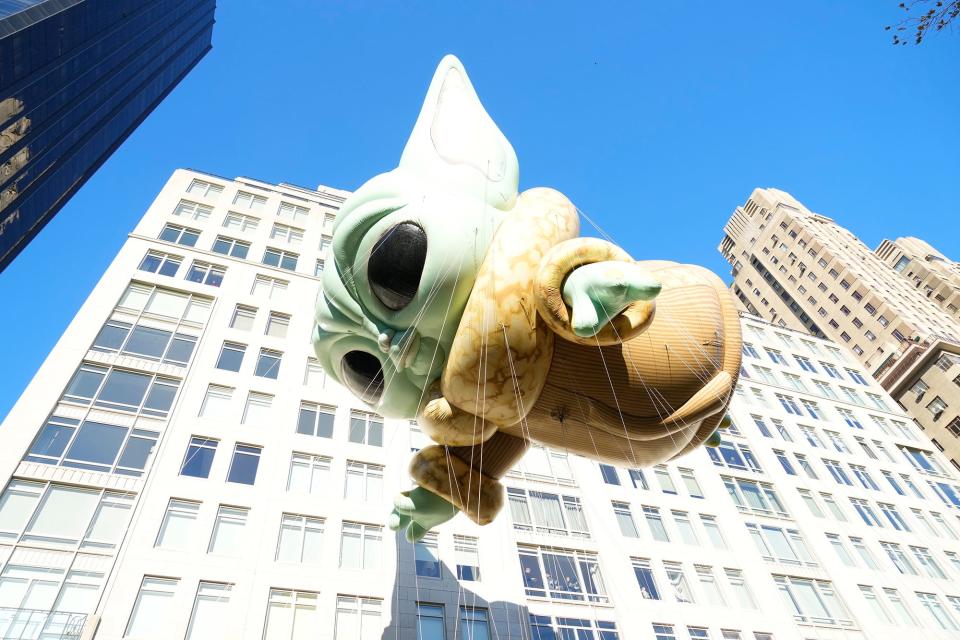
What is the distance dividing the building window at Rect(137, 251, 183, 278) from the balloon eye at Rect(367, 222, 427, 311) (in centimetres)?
1917

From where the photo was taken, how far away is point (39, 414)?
15.8 meters

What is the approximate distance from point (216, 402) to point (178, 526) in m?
4.36

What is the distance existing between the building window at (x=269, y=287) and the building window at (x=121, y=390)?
5417 mm

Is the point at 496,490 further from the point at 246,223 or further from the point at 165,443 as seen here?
the point at 246,223

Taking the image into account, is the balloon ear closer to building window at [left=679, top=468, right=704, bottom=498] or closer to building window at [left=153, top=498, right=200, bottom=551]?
building window at [left=153, top=498, right=200, bottom=551]

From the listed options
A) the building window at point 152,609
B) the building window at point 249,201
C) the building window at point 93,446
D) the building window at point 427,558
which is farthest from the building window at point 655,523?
the building window at point 249,201

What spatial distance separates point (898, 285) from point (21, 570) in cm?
6929

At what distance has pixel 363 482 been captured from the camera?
17844mm

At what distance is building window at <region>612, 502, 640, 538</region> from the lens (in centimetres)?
2036

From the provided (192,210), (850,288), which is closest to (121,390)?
(192,210)

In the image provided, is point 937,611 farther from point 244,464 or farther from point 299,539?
point 244,464

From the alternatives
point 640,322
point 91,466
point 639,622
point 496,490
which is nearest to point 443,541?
point 639,622

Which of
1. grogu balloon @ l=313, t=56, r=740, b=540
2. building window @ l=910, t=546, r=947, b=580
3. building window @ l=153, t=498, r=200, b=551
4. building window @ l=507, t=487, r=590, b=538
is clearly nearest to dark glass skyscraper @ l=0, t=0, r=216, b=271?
building window @ l=153, t=498, r=200, b=551

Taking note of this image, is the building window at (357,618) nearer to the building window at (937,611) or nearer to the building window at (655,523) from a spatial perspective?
the building window at (655,523)
